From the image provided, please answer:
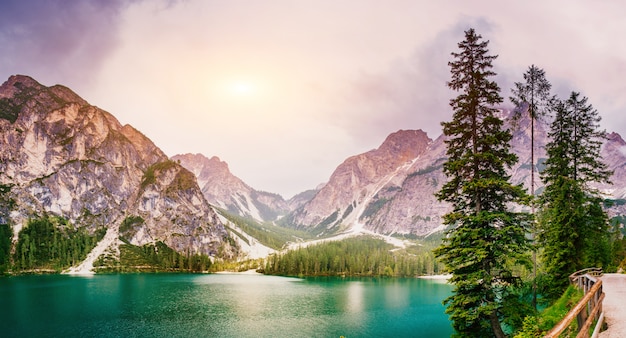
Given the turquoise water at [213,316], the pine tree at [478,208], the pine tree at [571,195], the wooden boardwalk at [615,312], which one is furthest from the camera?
the turquoise water at [213,316]

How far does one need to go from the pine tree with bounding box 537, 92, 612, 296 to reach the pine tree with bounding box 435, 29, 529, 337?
1871cm

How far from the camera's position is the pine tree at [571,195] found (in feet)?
129

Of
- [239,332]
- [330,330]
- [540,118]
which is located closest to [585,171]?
[540,118]

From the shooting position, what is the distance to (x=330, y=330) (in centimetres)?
6869

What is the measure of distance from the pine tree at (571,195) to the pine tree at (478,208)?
61.4 ft

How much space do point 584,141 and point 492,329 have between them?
2829 centimetres

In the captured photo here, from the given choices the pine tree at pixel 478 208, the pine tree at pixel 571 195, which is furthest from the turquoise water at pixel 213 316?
the pine tree at pixel 478 208

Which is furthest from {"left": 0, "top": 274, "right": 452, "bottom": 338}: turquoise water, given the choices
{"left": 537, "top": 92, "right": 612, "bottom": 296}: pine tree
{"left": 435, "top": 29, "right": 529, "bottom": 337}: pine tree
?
{"left": 435, "top": 29, "right": 529, "bottom": 337}: pine tree

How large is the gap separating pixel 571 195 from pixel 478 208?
71.8ft

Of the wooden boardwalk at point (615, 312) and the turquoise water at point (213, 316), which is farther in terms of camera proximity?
the turquoise water at point (213, 316)

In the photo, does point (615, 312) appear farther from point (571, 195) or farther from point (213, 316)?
point (213, 316)

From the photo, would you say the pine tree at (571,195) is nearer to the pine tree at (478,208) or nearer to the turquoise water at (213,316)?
the pine tree at (478,208)

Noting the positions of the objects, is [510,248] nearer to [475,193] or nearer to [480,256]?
[480,256]

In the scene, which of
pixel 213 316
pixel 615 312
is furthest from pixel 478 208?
pixel 213 316
